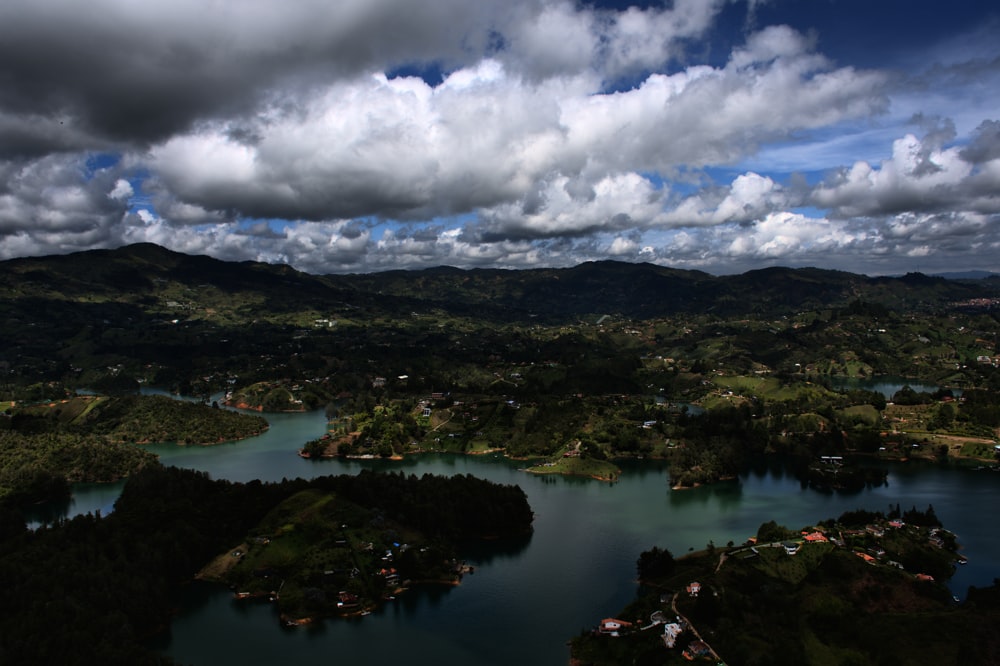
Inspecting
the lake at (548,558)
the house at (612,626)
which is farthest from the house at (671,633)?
the lake at (548,558)

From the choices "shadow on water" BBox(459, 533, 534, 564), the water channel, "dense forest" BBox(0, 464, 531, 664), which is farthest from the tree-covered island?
"dense forest" BBox(0, 464, 531, 664)

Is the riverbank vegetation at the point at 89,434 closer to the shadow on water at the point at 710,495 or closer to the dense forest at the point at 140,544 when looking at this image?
the dense forest at the point at 140,544

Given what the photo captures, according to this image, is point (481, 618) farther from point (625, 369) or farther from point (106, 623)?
point (625, 369)

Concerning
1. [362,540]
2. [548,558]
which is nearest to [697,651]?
[548,558]

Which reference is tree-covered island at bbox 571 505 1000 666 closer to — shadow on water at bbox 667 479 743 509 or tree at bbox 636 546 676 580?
tree at bbox 636 546 676 580

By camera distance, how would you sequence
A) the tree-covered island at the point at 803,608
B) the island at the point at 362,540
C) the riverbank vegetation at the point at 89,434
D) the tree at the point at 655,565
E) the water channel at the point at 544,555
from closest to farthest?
the tree-covered island at the point at 803,608 → the water channel at the point at 544,555 → the island at the point at 362,540 → the tree at the point at 655,565 → the riverbank vegetation at the point at 89,434

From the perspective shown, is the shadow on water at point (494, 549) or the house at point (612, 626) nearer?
the house at point (612, 626)

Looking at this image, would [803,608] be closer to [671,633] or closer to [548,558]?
[671,633]
